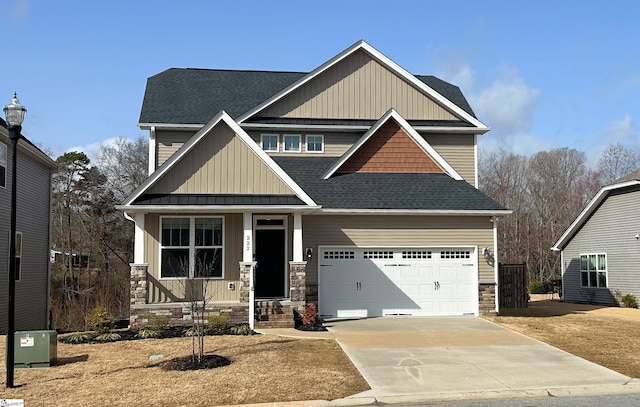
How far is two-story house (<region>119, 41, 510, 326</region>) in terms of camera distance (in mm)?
16797

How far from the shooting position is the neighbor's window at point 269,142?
864 inches

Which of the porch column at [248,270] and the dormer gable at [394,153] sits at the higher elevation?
the dormer gable at [394,153]

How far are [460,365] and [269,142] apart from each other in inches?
484

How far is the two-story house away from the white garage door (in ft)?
0.14

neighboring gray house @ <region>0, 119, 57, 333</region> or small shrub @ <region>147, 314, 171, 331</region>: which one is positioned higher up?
neighboring gray house @ <region>0, 119, 57, 333</region>

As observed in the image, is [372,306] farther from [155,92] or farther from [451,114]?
[155,92]

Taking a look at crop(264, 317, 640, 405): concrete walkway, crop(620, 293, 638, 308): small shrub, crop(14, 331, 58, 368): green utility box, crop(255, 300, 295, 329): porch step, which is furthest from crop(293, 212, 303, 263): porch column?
crop(620, 293, 638, 308): small shrub

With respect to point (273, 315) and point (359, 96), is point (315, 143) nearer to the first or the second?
point (359, 96)

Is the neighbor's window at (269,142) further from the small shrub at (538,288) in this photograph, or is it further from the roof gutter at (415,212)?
the small shrub at (538,288)

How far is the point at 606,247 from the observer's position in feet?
85.8

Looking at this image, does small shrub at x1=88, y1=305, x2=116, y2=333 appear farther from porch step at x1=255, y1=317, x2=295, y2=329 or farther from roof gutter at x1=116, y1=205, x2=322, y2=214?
porch step at x1=255, y1=317, x2=295, y2=329

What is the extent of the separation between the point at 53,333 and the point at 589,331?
13.3 meters

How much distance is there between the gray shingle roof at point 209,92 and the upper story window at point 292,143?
2261 millimetres

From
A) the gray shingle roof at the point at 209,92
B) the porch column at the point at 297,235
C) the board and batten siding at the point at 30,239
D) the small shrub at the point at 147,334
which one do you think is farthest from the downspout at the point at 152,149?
the small shrub at the point at 147,334
